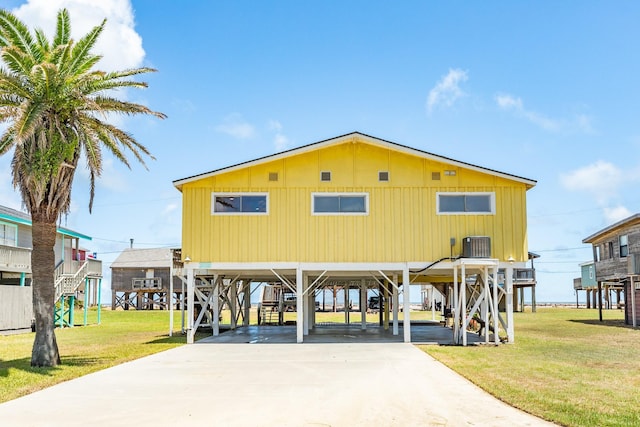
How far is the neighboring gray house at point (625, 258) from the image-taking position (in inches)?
1219

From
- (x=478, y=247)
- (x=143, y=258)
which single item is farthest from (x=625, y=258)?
(x=143, y=258)

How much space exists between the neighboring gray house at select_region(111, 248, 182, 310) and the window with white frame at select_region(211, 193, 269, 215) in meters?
40.8

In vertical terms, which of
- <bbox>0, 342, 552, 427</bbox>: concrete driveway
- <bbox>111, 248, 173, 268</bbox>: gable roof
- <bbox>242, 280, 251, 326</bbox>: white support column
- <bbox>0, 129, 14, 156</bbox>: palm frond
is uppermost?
<bbox>0, 129, 14, 156</bbox>: palm frond

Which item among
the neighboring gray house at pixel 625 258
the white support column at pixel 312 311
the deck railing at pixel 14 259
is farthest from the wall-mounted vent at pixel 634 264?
the deck railing at pixel 14 259

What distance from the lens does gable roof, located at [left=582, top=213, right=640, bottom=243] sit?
30930 millimetres

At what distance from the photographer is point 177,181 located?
21594 millimetres

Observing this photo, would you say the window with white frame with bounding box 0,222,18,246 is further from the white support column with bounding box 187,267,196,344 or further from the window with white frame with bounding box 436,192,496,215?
the window with white frame with bounding box 436,192,496,215

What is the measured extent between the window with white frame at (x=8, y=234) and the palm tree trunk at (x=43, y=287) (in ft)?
59.2

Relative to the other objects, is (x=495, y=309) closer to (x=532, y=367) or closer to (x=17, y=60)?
(x=532, y=367)

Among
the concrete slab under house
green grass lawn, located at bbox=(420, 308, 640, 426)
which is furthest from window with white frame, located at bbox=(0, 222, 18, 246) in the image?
green grass lawn, located at bbox=(420, 308, 640, 426)

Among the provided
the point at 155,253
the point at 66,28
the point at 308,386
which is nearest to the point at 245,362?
the point at 308,386

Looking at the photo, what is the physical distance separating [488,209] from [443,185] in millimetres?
1655

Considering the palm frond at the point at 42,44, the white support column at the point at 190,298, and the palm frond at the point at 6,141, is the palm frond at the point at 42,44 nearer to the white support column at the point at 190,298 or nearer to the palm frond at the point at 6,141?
the palm frond at the point at 6,141

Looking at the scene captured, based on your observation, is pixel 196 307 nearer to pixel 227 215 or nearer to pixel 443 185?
pixel 227 215
